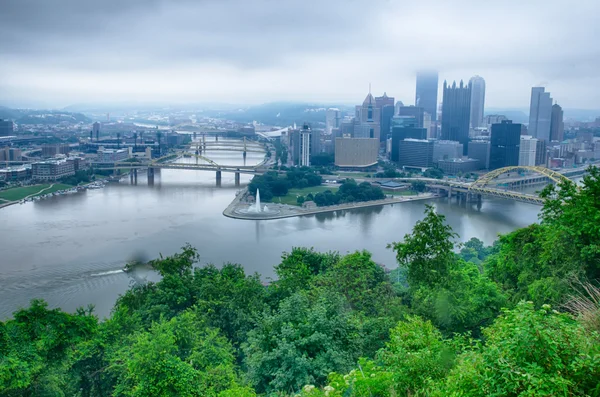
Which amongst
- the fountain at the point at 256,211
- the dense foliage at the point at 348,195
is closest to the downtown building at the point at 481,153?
the dense foliage at the point at 348,195

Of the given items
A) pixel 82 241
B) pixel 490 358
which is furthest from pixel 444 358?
pixel 82 241

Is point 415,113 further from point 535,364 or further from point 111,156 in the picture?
point 535,364

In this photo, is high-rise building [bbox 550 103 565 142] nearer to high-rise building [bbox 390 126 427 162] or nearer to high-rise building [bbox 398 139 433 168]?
high-rise building [bbox 390 126 427 162]

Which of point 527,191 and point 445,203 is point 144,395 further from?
point 527,191

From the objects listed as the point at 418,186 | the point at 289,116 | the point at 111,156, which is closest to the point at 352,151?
the point at 418,186

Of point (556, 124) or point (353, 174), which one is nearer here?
point (353, 174)
